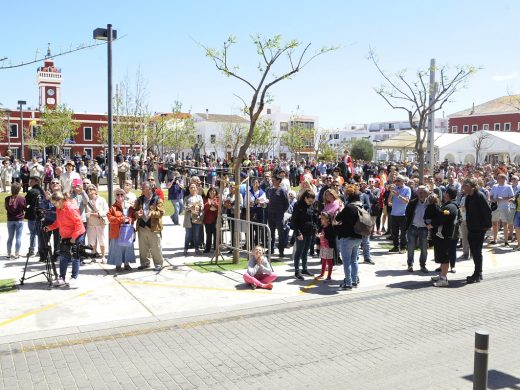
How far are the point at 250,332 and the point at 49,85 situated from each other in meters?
88.9

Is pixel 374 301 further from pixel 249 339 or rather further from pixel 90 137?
pixel 90 137

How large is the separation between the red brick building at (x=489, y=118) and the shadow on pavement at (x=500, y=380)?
78744mm

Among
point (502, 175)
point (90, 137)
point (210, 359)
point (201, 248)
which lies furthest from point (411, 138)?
point (90, 137)

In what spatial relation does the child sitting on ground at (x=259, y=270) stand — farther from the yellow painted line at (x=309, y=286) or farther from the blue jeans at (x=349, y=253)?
the blue jeans at (x=349, y=253)

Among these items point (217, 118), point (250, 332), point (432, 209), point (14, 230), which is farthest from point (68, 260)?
point (217, 118)

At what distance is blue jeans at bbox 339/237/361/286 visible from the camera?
31.2 ft

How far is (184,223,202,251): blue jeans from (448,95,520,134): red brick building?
2925 inches

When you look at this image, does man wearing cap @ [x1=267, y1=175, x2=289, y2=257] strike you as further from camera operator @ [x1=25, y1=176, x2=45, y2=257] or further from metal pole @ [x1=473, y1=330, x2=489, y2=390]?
metal pole @ [x1=473, y1=330, x2=489, y2=390]

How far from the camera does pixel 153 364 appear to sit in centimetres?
615

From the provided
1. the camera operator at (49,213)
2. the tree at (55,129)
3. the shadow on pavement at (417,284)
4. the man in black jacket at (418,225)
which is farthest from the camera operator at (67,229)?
the tree at (55,129)

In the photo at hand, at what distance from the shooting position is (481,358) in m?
4.15

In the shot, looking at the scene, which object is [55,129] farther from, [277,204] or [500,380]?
[500,380]

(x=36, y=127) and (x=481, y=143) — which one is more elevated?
(x=36, y=127)

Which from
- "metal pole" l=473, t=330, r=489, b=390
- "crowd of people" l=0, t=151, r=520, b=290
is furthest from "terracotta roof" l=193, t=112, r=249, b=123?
"metal pole" l=473, t=330, r=489, b=390
